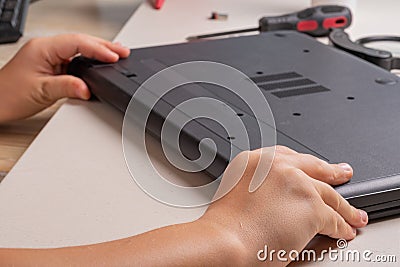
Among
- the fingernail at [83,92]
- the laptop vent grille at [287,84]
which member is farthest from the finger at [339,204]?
the fingernail at [83,92]

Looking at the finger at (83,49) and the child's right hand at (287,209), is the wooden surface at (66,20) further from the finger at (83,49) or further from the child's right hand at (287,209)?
the child's right hand at (287,209)

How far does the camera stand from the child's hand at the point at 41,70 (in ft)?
2.87

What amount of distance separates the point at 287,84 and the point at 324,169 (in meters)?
0.21

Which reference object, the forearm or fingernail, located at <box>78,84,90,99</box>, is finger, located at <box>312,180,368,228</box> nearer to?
the forearm

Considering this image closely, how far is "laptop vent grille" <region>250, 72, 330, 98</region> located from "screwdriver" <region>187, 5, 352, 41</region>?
253mm

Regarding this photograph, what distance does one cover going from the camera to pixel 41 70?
2.99ft

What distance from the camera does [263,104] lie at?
72 cm

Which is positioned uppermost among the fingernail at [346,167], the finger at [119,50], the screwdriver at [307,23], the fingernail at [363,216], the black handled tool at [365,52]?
the fingernail at [346,167]

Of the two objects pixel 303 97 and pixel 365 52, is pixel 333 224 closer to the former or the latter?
pixel 303 97

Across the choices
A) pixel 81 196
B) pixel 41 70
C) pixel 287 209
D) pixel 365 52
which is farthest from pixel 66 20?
pixel 287 209

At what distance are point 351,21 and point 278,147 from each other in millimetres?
525

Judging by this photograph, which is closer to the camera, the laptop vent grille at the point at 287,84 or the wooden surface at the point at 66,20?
the laptop vent grille at the point at 287,84

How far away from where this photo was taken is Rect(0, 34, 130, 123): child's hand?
875 millimetres

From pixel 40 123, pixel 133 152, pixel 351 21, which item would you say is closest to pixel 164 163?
pixel 133 152
